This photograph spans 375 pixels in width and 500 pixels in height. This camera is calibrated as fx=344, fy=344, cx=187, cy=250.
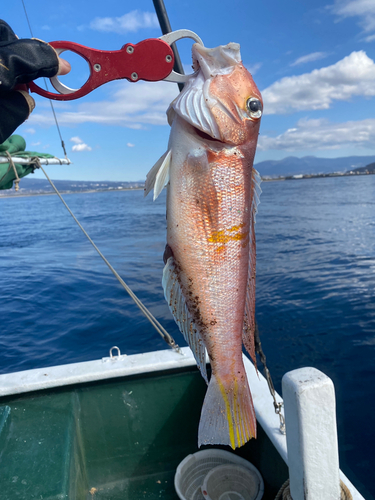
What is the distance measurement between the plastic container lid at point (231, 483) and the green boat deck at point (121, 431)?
0.12 metres

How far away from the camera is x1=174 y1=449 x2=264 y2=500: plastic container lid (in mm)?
3289

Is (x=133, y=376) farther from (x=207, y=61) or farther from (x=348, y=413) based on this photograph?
(x=348, y=413)

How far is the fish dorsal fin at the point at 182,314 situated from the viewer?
6.15 feet

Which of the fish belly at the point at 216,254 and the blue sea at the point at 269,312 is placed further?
the blue sea at the point at 269,312

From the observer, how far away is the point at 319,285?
414 inches

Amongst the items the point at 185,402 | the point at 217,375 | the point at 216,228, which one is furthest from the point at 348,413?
the point at 216,228

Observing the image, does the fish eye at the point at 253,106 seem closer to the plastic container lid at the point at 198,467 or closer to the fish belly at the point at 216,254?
the fish belly at the point at 216,254

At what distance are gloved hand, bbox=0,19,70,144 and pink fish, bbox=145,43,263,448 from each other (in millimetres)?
712

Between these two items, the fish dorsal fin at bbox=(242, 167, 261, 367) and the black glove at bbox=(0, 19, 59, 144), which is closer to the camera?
the black glove at bbox=(0, 19, 59, 144)

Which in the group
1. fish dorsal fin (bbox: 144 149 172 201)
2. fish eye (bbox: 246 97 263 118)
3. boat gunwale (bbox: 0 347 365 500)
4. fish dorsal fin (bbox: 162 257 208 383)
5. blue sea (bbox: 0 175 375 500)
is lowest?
blue sea (bbox: 0 175 375 500)

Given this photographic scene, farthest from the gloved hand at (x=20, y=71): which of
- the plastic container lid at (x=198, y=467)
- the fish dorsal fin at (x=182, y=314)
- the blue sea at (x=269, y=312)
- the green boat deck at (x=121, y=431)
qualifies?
the blue sea at (x=269, y=312)

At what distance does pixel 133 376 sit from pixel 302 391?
2302 millimetres

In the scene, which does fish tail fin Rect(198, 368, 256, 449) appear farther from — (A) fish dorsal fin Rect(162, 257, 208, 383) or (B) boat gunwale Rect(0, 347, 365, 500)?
(B) boat gunwale Rect(0, 347, 365, 500)

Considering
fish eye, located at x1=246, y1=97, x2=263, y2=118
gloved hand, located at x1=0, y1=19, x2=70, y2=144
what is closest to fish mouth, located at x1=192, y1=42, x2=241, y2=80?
fish eye, located at x1=246, y1=97, x2=263, y2=118
